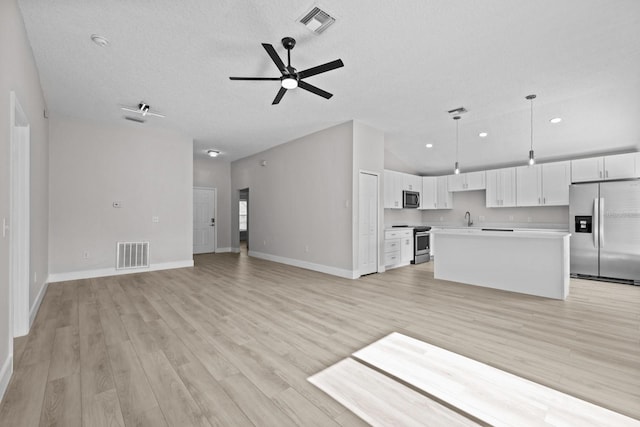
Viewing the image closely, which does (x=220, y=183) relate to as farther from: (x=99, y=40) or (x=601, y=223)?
(x=601, y=223)

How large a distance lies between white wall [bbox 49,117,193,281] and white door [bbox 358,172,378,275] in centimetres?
394

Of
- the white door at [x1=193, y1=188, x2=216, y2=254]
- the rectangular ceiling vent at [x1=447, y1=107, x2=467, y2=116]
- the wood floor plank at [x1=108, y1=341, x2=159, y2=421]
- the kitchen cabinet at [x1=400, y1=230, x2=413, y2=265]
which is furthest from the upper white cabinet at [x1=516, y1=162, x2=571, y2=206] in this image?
the white door at [x1=193, y1=188, x2=216, y2=254]

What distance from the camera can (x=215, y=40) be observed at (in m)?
2.87

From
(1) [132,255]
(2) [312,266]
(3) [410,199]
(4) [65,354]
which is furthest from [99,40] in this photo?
(3) [410,199]

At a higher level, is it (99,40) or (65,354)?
(99,40)

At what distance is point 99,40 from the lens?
9.34ft

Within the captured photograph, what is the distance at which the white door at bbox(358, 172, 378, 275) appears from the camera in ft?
17.7

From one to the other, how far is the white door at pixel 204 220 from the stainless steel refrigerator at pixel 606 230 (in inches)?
353

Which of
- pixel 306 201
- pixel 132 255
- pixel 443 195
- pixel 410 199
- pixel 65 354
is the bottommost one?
pixel 65 354

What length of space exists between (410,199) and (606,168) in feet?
12.2

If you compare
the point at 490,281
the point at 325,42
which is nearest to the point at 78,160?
the point at 325,42

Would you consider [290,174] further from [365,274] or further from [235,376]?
[235,376]

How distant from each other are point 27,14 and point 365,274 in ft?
18.1

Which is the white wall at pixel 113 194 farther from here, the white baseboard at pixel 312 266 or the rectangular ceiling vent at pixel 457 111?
the rectangular ceiling vent at pixel 457 111
